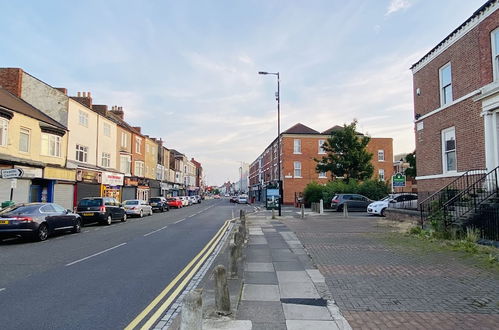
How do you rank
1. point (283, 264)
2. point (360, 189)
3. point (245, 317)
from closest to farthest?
point (245, 317), point (283, 264), point (360, 189)

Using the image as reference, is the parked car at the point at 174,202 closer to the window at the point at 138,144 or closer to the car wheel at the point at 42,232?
the window at the point at 138,144

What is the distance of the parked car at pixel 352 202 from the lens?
3272 cm

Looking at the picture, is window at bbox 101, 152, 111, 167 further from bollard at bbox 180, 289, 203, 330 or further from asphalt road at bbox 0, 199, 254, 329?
bollard at bbox 180, 289, 203, 330

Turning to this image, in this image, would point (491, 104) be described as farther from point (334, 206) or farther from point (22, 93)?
point (22, 93)

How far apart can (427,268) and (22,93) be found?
28.9m

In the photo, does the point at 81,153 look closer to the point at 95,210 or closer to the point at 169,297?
the point at 95,210

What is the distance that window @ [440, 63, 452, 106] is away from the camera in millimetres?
16656

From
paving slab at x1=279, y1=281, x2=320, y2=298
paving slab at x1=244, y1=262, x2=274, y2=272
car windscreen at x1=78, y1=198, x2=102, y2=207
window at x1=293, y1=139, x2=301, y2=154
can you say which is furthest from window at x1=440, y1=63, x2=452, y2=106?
window at x1=293, y1=139, x2=301, y2=154

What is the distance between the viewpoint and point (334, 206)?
33469 mm

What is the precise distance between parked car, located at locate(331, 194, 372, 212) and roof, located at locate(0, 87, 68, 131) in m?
23.6

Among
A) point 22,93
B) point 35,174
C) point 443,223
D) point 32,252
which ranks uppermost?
point 22,93

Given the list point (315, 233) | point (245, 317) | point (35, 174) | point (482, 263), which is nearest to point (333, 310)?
point (245, 317)

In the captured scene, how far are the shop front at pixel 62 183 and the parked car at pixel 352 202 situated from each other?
22438 millimetres

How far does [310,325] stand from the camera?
199 inches
